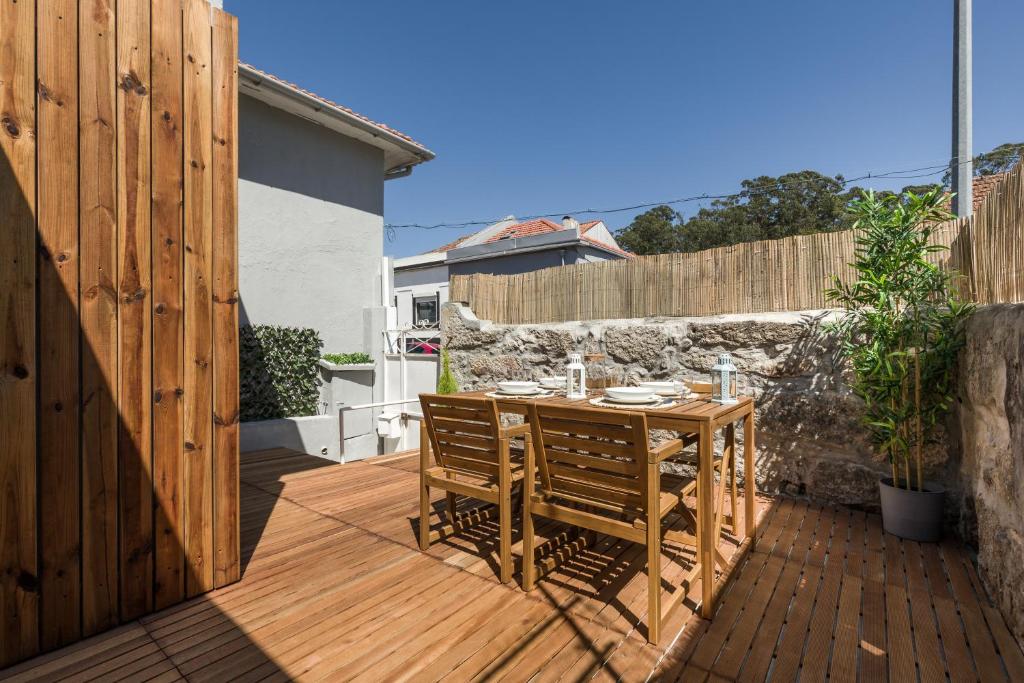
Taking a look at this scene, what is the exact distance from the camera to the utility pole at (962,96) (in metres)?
4.79

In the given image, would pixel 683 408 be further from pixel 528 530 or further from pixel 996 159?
pixel 996 159

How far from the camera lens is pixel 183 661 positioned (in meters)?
1.70

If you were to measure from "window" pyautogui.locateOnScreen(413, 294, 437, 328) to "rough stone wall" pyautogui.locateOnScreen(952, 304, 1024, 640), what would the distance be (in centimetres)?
1195

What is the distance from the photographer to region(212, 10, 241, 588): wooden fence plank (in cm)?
214

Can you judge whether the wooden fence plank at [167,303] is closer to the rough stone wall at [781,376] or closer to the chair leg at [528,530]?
the chair leg at [528,530]

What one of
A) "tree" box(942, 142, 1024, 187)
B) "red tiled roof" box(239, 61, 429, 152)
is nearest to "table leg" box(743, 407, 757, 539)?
"red tiled roof" box(239, 61, 429, 152)

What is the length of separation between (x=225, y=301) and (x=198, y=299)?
0.11 metres

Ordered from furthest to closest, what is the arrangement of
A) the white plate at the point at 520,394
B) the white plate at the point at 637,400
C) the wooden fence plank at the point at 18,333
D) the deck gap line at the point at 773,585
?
the white plate at the point at 520,394
the white plate at the point at 637,400
the deck gap line at the point at 773,585
the wooden fence plank at the point at 18,333

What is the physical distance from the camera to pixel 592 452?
188 centimetres

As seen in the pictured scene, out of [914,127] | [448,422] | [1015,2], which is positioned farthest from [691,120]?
[448,422]

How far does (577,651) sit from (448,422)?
115 centimetres

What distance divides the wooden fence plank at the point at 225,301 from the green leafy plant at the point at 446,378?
3.30 metres

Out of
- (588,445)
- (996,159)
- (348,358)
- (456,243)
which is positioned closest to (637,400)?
(588,445)

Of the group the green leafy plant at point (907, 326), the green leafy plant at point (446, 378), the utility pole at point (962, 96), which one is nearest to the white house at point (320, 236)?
the green leafy plant at point (446, 378)
